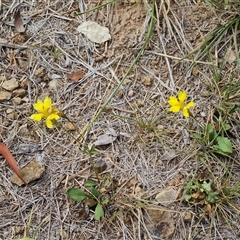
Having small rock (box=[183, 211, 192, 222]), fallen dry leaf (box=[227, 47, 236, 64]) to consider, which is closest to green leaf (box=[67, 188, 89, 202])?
small rock (box=[183, 211, 192, 222])

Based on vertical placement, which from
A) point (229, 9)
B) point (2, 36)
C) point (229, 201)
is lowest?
point (229, 201)

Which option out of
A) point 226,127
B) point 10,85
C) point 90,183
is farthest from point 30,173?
point 226,127

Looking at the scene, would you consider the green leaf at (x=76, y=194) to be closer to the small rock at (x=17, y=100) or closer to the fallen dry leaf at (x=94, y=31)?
the small rock at (x=17, y=100)

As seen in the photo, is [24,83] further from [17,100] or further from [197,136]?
[197,136]

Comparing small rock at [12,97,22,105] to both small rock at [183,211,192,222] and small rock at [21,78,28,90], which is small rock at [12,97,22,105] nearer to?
small rock at [21,78,28,90]

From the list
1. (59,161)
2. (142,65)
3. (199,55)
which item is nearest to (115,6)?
(142,65)

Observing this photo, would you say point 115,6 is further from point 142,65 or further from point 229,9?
point 229,9
